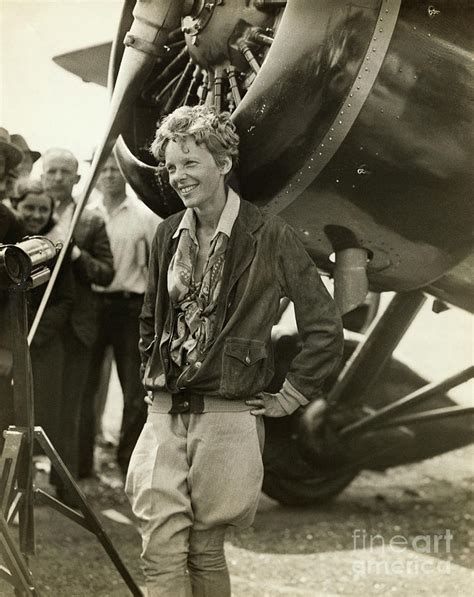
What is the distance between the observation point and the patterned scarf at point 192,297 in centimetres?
258

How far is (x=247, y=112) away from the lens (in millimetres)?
2652

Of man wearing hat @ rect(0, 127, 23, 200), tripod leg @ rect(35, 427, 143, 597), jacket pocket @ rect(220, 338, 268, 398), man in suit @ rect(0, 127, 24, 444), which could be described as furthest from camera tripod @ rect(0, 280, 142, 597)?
jacket pocket @ rect(220, 338, 268, 398)

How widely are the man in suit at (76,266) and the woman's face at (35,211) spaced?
0.04 m

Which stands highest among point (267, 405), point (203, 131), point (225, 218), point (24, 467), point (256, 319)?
point (203, 131)

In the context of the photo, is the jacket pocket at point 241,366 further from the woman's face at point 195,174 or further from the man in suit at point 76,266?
the man in suit at point 76,266

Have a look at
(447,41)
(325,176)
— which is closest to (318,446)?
(325,176)

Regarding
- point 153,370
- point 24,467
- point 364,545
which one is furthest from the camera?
point 364,545

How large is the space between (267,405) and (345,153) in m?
0.84

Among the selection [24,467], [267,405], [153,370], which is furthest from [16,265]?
[267,405]

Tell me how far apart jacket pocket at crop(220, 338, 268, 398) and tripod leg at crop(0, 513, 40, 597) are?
2.61 ft

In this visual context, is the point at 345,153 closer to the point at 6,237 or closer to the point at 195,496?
the point at 195,496

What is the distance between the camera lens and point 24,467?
9.03 feet

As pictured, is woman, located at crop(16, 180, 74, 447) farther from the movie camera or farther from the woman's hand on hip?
the woman's hand on hip

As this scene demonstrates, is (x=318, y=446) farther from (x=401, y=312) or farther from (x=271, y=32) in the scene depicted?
(x=271, y=32)
